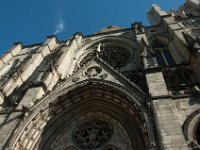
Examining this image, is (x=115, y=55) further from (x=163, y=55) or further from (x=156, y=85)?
(x=156, y=85)

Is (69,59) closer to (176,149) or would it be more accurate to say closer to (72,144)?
(72,144)

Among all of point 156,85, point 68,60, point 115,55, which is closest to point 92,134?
point 156,85

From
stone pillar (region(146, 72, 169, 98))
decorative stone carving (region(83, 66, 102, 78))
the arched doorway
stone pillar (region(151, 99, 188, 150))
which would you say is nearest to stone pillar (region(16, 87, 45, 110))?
the arched doorway

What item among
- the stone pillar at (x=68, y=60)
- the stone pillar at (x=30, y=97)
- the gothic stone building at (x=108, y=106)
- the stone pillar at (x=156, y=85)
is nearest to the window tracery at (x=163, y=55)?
the gothic stone building at (x=108, y=106)

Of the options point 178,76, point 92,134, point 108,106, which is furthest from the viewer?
point 178,76

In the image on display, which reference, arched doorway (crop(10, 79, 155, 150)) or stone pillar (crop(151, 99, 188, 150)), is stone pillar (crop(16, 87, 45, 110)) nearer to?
arched doorway (crop(10, 79, 155, 150))

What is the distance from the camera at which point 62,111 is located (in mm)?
11461

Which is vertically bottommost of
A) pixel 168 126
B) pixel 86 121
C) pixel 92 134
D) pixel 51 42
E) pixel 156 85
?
pixel 168 126

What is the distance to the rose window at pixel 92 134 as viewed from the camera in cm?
1051

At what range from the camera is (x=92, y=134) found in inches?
429

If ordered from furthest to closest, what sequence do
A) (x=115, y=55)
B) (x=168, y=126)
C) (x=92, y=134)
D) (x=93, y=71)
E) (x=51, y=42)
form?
(x=51, y=42)
(x=115, y=55)
(x=93, y=71)
(x=92, y=134)
(x=168, y=126)

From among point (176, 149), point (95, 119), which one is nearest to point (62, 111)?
point (95, 119)

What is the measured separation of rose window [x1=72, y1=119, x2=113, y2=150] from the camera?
10514 mm

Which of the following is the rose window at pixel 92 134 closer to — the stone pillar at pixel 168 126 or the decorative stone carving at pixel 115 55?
the stone pillar at pixel 168 126
